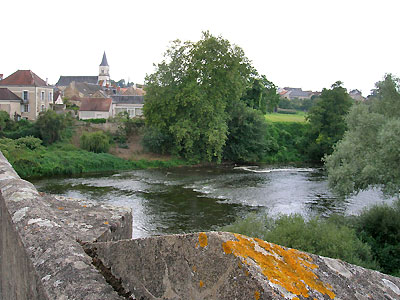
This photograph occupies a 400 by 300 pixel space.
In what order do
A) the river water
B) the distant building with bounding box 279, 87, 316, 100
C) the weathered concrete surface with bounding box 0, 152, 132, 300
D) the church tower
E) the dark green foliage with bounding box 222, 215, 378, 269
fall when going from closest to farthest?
the weathered concrete surface with bounding box 0, 152, 132, 300 → the dark green foliage with bounding box 222, 215, 378, 269 → the river water → the church tower → the distant building with bounding box 279, 87, 316, 100

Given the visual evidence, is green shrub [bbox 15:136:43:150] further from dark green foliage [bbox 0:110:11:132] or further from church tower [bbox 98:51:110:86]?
church tower [bbox 98:51:110:86]

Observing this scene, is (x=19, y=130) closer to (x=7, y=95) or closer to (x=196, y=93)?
(x=7, y=95)

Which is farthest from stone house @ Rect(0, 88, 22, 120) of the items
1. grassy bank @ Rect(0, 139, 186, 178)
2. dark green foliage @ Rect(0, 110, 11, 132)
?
grassy bank @ Rect(0, 139, 186, 178)

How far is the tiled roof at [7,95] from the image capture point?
40312 millimetres

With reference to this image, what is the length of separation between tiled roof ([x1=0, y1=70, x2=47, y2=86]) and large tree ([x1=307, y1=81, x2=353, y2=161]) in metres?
30.2

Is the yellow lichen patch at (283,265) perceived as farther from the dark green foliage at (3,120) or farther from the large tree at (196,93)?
the dark green foliage at (3,120)

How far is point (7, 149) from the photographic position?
27812mm

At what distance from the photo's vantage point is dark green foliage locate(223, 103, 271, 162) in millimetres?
36281

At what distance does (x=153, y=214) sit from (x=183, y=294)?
1647 cm

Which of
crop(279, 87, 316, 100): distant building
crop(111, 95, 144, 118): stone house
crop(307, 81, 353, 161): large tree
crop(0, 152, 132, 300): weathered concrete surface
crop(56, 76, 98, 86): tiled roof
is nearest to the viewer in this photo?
crop(0, 152, 132, 300): weathered concrete surface

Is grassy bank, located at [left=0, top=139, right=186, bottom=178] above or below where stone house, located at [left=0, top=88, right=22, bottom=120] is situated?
below

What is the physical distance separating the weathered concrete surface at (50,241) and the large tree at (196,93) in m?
28.7

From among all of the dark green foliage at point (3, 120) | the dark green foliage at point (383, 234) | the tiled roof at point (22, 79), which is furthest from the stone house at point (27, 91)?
the dark green foliage at point (383, 234)

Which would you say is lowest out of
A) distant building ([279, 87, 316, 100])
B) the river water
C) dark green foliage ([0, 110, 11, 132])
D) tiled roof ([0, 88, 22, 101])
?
the river water
